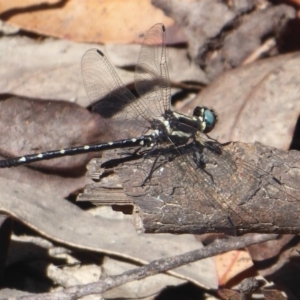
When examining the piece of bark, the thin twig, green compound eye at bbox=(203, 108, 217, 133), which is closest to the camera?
the piece of bark

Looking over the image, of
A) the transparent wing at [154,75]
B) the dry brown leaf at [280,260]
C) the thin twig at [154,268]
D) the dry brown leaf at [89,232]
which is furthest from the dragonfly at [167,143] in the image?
the dry brown leaf at [280,260]

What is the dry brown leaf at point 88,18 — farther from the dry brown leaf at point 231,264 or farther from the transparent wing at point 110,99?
the dry brown leaf at point 231,264

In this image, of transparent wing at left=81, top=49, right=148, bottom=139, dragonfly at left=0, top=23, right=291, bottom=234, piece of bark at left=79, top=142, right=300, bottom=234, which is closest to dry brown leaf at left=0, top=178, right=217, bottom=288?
dragonfly at left=0, top=23, right=291, bottom=234

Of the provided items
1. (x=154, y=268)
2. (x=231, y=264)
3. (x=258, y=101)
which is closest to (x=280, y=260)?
(x=231, y=264)

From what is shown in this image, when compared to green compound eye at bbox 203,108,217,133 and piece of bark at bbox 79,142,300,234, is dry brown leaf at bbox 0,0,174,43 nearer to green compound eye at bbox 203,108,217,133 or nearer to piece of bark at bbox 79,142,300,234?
green compound eye at bbox 203,108,217,133

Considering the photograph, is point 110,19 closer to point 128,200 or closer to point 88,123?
point 88,123
